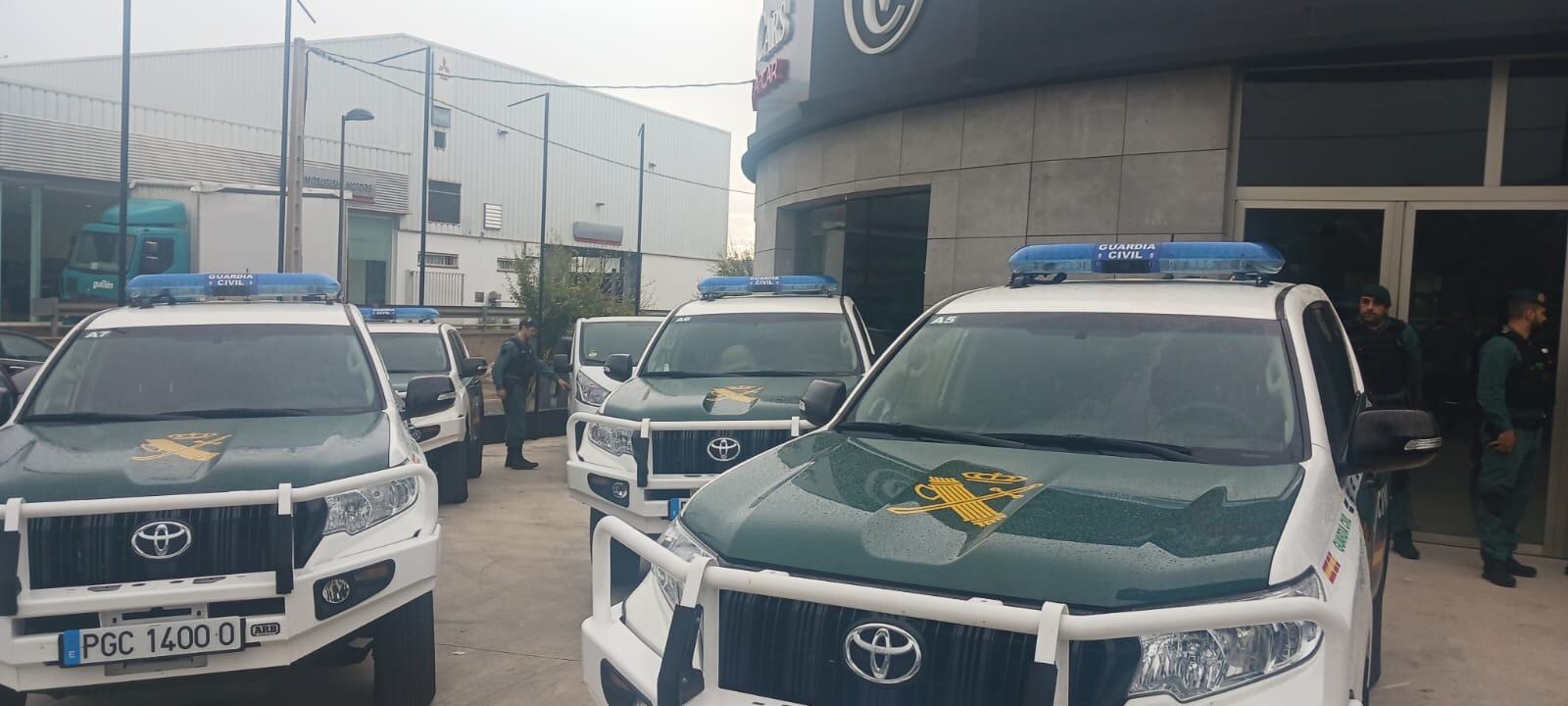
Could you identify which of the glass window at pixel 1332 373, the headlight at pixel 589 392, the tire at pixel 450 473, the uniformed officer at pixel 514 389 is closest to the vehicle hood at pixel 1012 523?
the glass window at pixel 1332 373

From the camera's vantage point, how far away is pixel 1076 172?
888 centimetres

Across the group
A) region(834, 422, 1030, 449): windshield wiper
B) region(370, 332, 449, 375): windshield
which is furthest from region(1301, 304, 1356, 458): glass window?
region(370, 332, 449, 375): windshield

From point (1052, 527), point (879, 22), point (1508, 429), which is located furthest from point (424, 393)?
point (879, 22)

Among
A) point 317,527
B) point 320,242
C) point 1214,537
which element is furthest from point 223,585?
point 320,242

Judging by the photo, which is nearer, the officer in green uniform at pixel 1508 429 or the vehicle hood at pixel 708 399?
the vehicle hood at pixel 708 399

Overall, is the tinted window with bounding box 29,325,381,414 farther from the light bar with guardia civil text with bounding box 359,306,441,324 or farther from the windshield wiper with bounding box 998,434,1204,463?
the light bar with guardia civil text with bounding box 359,306,441,324

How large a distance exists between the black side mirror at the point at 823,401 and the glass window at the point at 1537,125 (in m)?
6.17

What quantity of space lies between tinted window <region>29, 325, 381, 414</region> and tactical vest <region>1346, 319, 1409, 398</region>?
20.2 feet

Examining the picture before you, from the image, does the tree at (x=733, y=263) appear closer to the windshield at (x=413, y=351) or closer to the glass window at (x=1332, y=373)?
the windshield at (x=413, y=351)

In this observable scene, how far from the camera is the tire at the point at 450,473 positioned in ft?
29.6

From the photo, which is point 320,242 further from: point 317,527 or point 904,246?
point 317,527

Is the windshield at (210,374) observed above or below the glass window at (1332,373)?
below

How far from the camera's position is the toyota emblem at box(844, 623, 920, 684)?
218 cm

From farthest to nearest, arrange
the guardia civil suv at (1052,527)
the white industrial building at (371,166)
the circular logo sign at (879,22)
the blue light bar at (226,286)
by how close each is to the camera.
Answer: the white industrial building at (371,166) < the circular logo sign at (879,22) < the blue light bar at (226,286) < the guardia civil suv at (1052,527)
